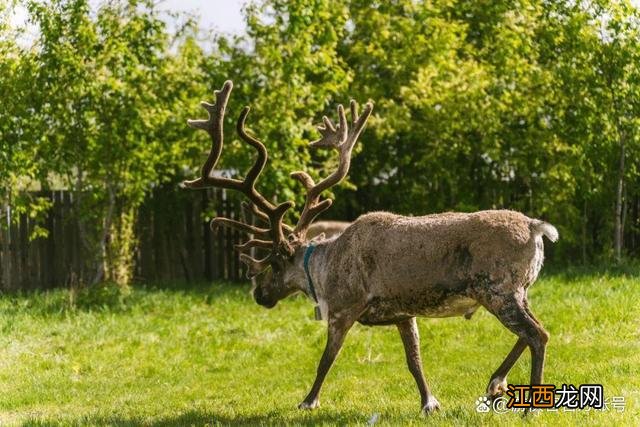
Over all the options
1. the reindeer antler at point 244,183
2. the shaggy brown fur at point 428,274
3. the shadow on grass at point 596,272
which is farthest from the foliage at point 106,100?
the shaggy brown fur at point 428,274

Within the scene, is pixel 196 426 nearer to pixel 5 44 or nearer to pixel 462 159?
pixel 5 44

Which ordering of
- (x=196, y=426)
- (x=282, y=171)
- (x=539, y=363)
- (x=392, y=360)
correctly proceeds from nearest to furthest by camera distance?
(x=539, y=363) < (x=196, y=426) < (x=392, y=360) < (x=282, y=171)

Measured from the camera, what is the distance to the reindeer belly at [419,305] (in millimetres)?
7630

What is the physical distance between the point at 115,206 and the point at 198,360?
Result: 7.00 metres

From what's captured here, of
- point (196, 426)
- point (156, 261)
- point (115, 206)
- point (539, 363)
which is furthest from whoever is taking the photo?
point (156, 261)

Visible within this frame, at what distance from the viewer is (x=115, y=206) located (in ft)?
59.8

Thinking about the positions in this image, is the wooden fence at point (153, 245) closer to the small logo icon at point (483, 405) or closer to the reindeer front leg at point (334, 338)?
the reindeer front leg at point (334, 338)

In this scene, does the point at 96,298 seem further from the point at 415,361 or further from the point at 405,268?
the point at 405,268

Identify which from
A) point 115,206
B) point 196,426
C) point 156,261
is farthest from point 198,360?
point 156,261

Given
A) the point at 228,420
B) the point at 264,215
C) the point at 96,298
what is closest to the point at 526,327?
the point at 228,420

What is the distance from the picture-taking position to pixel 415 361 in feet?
27.1

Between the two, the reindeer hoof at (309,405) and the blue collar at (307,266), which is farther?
the blue collar at (307,266)

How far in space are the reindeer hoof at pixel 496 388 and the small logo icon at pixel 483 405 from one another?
5cm

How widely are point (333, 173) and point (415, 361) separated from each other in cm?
200
